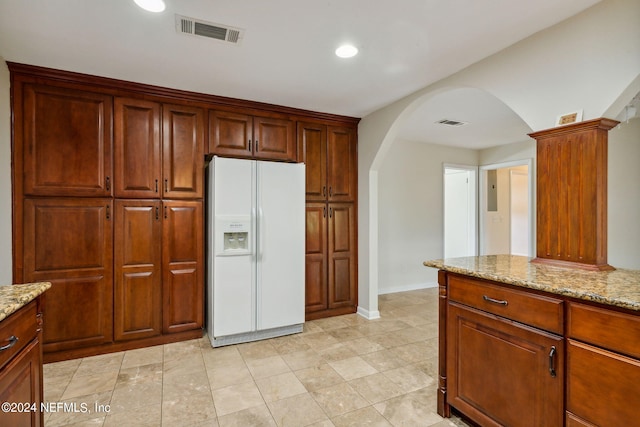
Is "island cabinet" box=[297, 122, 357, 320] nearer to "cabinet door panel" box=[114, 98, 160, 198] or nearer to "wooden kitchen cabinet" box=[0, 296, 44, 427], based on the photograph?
"cabinet door panel" box=[114, 98, 160, 198]

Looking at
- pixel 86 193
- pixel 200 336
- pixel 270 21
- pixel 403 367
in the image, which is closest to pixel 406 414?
pixel 403 367

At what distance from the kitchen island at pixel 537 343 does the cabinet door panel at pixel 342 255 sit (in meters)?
1.91

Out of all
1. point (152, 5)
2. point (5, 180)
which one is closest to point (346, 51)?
point (152, 5)

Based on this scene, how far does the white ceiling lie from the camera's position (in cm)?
180

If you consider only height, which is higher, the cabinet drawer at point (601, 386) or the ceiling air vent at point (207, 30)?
the ceiling air vent at point (207, 30)

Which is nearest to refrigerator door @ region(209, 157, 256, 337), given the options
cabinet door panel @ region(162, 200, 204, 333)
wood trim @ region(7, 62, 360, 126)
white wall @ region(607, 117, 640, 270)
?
cabinet door panel @ region(162, 200, 204, 333)

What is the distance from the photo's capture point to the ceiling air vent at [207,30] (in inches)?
76.4

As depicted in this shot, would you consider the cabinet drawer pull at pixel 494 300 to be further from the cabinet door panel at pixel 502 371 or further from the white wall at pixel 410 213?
the white wall at pixel 410 213

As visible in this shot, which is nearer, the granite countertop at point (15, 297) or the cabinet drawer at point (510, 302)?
the granite countertop at point (15, 297)

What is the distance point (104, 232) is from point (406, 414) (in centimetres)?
280

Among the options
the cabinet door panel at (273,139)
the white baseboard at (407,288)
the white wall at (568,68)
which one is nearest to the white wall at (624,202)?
the white baseboard at (407,288)

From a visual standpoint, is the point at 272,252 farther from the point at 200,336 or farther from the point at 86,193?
the point at 86,193

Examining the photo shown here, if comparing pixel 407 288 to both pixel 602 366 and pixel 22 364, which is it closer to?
pixel 602 366

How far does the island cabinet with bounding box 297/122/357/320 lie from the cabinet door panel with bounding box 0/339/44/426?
2.52m
